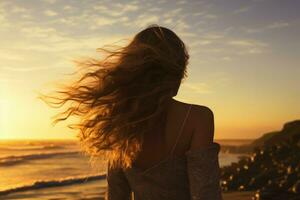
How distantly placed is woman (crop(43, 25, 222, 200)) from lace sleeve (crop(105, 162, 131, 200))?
0.13m

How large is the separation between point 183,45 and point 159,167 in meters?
0.65

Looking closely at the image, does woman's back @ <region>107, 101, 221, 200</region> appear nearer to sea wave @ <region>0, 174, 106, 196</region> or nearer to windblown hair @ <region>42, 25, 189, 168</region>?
windblown hair @ <region>42, 25, 189, 168</region>

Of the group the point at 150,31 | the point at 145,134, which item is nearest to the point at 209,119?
the point at 145,134

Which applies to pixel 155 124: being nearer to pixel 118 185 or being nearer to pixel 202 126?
pixel 202 126

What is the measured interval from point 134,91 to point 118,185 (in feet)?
2.12

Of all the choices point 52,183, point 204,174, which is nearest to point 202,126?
point 204,174

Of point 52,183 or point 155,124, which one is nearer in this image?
point 155,124

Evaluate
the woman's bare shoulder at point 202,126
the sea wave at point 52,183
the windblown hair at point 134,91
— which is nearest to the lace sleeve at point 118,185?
the windblown hair at point 134,91

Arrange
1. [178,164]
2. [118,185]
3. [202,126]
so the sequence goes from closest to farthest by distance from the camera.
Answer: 1. [202,126]
2. [178,164]
3. [118,185]

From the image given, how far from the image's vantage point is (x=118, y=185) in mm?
3004

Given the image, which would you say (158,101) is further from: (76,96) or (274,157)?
(274,157)

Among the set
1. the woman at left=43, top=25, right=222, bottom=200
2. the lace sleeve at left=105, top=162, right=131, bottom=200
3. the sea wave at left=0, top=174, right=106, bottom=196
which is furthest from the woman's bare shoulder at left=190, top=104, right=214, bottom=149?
the sea wave at left=0, top=174, right=106, bottom=196

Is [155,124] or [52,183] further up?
[155,124]

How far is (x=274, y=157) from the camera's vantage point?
19.7 m
